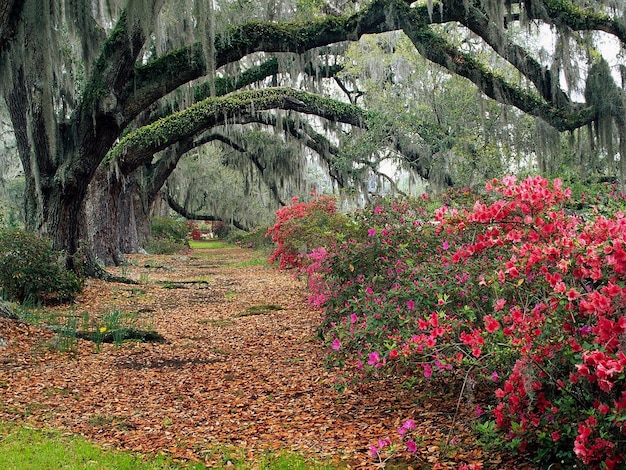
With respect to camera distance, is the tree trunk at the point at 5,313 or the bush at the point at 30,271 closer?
the tree trunk at the point at 5,313

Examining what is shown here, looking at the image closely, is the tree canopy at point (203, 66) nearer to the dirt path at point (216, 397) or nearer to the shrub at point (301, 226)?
the shrub at point (301, 226)

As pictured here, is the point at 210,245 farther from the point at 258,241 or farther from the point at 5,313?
the point at 5,313

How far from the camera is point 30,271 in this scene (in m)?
7.38

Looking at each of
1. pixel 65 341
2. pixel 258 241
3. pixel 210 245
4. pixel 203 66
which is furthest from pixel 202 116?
pixel 210 245

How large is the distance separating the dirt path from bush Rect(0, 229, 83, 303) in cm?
154

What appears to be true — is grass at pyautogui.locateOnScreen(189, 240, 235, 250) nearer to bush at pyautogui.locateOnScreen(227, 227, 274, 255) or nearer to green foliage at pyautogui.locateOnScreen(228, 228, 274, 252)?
bush at pyautogui.locateOnScreen(227, 227, 274, 255)

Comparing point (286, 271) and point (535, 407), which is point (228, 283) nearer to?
point (286, 271)

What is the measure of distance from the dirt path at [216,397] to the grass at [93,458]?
0.11 m

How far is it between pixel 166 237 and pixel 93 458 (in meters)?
21.3

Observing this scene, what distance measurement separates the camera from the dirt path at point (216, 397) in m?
3.23

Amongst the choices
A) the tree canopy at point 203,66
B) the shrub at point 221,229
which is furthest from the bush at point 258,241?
the tree canopy at point 203,66

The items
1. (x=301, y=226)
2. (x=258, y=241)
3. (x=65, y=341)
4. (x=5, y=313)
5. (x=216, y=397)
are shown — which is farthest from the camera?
(x=258, y=241)

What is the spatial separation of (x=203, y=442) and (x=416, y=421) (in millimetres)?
1272

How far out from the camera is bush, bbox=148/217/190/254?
20.6m
